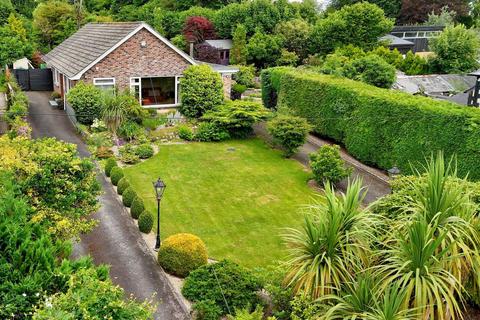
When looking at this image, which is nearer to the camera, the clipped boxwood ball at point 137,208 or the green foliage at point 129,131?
the clipped boxwood ball at point 137,208

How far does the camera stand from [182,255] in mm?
13406

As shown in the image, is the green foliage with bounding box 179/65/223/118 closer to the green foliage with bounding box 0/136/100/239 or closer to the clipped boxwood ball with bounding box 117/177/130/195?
the clipped boxwood ball with bounding box 117/177/130/195

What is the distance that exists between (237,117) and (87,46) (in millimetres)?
11822

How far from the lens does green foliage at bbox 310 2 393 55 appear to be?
156 ft

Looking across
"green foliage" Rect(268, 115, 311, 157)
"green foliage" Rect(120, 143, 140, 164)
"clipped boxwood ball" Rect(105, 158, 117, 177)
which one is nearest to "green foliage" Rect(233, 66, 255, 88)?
"green foliage" Rect(268, 115, 311, 157)

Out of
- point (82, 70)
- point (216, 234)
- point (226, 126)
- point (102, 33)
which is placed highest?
point (102, 33)

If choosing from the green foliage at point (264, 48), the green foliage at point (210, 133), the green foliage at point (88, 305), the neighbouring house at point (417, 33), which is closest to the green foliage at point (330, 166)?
the green foliage at point (210, 133)

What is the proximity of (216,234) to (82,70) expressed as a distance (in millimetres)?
Result: 15905

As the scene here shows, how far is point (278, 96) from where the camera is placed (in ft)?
104

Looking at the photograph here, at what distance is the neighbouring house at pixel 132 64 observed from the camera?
2808 cm

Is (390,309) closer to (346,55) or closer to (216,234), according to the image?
(216,234)

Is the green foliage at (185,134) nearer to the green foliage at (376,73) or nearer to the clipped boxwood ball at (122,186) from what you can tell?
the clipped boxwood ball at (122,186)

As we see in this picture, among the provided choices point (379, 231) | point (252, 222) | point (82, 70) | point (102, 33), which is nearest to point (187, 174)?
point (252, 222)

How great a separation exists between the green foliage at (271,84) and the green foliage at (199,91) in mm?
4533
